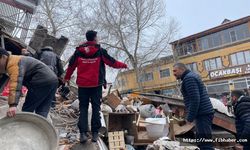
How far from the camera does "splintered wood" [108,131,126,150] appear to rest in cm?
518

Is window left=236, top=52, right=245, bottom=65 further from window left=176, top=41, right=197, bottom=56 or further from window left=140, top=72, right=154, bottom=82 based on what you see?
window left=140, top=72, right=154, bottom=82

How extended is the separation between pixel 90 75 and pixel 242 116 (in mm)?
2625

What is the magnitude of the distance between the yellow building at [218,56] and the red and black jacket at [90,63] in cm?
2608

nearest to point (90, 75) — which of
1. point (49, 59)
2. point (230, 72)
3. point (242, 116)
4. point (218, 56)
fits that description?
point (49, 59)

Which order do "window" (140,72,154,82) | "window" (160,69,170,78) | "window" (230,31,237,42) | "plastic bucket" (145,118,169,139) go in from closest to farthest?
1. "plastic bucket" (145,118,169,139)
2. "window" (230,31,237,42)
3. "window" (160,69,170,78)
4. "window" (140,72,154,82)

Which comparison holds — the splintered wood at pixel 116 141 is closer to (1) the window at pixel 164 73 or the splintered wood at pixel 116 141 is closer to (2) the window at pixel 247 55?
(2) the window at pixel 247 55

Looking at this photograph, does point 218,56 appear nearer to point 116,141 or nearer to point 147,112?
point 147,112

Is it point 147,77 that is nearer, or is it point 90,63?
point 90,63

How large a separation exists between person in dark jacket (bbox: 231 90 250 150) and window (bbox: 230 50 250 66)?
2505cm

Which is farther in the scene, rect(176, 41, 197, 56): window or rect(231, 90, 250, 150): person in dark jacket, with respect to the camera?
rect(176, 41, 197, 56): window

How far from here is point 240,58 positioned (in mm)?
28734

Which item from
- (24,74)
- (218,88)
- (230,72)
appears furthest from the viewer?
(218,88)

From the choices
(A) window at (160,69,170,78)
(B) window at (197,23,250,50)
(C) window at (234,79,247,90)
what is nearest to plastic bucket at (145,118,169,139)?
(C) window at (234,79,247,90)

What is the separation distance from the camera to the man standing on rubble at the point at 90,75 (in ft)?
14.6
